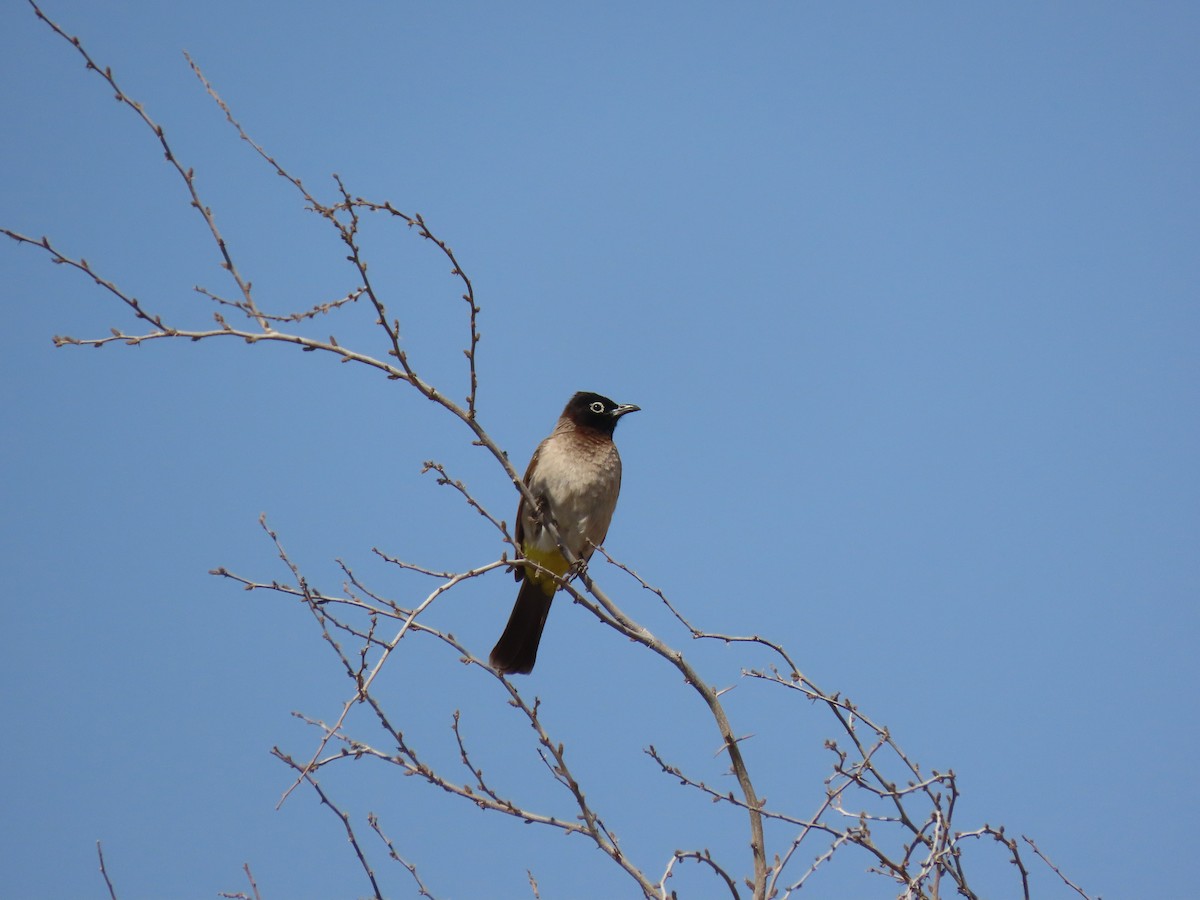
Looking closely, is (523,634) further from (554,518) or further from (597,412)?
(597,412)

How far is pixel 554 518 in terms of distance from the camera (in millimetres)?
7613

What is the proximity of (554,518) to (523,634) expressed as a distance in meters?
0.89

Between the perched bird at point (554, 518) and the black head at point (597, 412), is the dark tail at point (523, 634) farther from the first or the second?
the black head at point (597, 412)

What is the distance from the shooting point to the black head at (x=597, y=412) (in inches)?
334

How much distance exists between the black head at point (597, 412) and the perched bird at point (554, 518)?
0.40 m

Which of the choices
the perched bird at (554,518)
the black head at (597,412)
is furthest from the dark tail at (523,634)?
the black head at (597,412)

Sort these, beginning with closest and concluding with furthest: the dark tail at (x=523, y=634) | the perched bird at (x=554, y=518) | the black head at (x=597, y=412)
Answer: the perched bird at (x=554, y=518) < the dark tail at (x=523, y=634) < the black head at (x=597, y=412)

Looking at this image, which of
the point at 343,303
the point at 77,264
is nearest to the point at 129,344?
the point at 77,264

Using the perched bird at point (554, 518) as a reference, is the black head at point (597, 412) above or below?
above

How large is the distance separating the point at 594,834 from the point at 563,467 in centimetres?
382

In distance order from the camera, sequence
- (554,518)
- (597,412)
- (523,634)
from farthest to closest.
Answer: (597,412), (523,634), (554,518)

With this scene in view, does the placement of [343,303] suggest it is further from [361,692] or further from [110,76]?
[361,692]

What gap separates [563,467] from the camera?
7.82m

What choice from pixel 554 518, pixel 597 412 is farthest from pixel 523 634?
pixel 597 412
